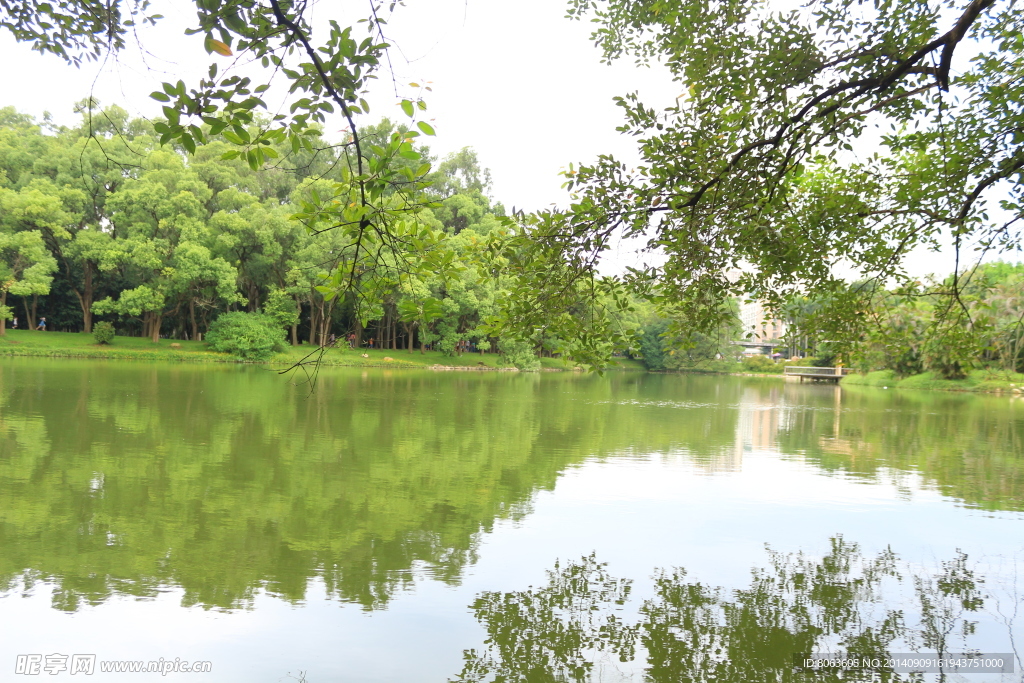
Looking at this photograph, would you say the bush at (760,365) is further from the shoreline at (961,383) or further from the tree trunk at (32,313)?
the tree trunk at (32,313)

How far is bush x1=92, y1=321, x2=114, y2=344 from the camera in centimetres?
3728

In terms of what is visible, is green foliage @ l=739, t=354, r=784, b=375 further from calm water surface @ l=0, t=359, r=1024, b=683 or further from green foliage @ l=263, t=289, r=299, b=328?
calm water surface @ l=0, t=359, r=1024, b=683

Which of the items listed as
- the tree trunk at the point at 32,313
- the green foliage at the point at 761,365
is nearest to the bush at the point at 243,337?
the tree trunk at the point at 32,313

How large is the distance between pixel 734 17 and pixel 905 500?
6.60 meters

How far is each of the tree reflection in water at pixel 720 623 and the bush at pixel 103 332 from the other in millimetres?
38196

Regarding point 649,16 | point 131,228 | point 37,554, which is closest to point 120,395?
point 37,554

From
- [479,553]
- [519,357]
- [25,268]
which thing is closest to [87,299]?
[25,268]

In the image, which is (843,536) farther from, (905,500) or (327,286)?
(327,286)

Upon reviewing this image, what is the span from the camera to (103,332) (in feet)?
123

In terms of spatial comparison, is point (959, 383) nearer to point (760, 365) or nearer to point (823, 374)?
point (823, 374)

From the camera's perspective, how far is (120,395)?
17.4 metres

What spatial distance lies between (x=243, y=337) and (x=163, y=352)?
4.08m

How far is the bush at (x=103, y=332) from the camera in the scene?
37.3m

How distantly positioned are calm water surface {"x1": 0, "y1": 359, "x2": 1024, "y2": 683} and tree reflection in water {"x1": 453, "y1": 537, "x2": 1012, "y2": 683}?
0.02 meters
